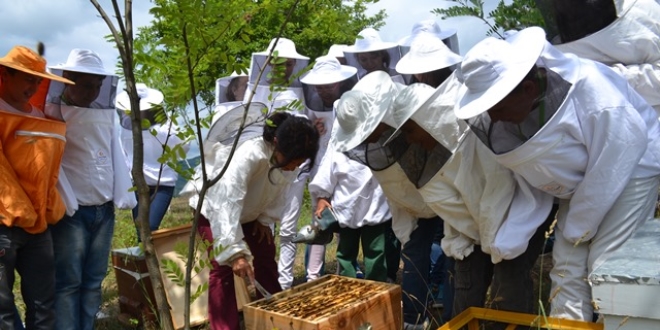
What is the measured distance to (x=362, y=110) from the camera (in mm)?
3246

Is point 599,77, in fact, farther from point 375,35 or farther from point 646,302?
point 375,35

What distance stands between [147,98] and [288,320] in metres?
3.55

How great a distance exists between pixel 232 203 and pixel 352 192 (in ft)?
3.26

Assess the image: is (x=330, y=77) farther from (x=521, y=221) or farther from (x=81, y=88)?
(x=521, y=221)

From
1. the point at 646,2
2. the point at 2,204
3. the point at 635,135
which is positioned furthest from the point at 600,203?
the point at 2,204

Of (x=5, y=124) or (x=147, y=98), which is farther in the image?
(x=147, y=98)

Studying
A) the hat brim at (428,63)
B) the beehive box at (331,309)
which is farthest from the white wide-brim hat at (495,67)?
the hat brim at (428,63)

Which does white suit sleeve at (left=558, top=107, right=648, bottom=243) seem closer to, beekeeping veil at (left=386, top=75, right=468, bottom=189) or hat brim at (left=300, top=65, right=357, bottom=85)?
beekeeping veil at (left=386, top=75, right=468, bottom=189)

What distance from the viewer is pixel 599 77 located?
8.45 feet

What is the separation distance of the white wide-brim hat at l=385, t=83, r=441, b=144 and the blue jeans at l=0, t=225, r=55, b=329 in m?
2.03

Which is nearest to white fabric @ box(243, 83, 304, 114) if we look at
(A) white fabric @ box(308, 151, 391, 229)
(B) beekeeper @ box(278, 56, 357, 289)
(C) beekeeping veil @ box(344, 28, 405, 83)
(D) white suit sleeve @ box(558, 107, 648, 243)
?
(B) beekeeper @ box(278, 56, 357, 289)

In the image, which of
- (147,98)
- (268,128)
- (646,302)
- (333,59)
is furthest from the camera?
(147,98)

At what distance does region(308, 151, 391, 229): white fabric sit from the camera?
4.24 metres

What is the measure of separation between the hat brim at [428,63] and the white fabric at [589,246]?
1.91 m
